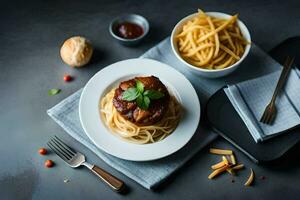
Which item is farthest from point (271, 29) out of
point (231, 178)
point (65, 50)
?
point (65, 50)

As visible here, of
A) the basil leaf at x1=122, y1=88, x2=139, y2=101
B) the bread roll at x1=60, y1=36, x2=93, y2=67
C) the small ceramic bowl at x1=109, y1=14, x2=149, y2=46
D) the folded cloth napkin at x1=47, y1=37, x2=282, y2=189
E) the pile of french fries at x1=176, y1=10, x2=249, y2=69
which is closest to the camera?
the basil leaf at x1=122, y1=88, x2=139, y2=101

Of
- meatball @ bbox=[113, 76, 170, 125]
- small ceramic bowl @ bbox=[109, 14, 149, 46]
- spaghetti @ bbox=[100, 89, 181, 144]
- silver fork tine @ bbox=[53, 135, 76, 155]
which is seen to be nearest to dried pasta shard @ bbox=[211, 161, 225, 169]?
spaghetti @ bbox=[100, 89, 181, 144]

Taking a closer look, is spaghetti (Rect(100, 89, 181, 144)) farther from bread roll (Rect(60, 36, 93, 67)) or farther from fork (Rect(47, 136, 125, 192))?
bread roll (Rect(60, 36, 93, 67))

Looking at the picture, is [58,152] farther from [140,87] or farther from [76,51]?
[76,51]

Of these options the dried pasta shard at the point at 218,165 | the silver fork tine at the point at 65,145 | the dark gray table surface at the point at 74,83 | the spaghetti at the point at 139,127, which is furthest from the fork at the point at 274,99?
the silver fork tine at the point at 65,145

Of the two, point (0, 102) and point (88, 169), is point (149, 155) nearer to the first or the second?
point (88, 169)

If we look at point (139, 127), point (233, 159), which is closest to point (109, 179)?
point (139, 127)
